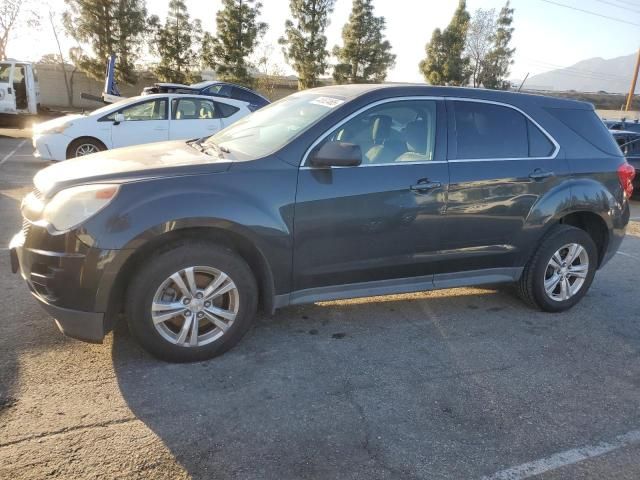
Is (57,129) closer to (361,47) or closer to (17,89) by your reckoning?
(17,89)

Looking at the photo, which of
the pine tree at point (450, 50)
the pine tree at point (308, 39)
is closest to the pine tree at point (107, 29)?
the pine tree at point (308, 39)

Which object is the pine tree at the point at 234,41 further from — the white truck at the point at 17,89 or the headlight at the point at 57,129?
the headlight at the point at 57,129

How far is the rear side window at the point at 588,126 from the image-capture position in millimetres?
4266

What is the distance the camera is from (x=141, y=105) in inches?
372

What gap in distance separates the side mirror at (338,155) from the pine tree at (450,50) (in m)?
36.6

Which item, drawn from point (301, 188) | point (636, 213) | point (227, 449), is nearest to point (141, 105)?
point (301, 188)

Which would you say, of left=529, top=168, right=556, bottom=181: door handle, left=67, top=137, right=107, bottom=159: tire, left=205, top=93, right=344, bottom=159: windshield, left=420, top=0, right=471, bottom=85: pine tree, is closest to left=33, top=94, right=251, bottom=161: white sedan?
left=67, top=137, right=107, bottom=159: tire

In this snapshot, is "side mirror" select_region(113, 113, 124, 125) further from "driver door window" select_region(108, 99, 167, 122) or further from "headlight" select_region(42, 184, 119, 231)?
"headlight" select_region(42, 184, 119, 231)

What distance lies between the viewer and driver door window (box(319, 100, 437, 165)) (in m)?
3.49

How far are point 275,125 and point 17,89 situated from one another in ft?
54.3

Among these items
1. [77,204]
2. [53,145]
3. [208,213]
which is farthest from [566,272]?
[53,145]

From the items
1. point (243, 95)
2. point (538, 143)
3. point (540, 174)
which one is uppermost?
point (243, 95)

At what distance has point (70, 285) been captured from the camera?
282 cm

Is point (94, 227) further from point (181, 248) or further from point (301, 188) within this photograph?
point (301, 188)
